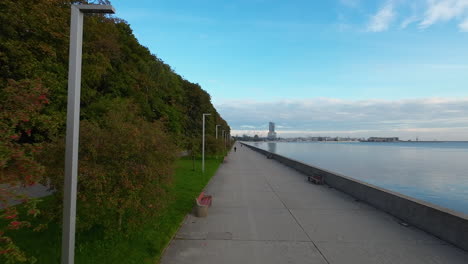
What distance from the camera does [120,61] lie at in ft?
98.3

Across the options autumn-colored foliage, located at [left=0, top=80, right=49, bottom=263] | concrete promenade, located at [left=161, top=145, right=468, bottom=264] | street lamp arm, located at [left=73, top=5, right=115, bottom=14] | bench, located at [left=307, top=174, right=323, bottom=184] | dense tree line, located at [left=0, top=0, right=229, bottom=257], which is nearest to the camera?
autumn-colored foliage, located at [left=0, top=80, right=49, bottom=263]

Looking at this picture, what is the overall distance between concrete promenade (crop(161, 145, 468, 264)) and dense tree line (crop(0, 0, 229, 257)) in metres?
1.70

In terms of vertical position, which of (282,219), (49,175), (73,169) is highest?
(73,169)

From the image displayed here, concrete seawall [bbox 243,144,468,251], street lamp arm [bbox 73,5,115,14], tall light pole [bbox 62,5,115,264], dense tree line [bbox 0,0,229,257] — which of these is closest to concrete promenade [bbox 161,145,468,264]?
concrete seawall [bbox 243,144,468,251]

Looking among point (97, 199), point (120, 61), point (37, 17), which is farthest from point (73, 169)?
point (120, 61)

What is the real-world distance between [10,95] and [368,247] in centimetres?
728

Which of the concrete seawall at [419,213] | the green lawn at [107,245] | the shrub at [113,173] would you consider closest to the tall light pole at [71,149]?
the shrub at [113,173]

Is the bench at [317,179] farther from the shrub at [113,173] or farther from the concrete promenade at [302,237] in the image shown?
the shrub at [113,173]

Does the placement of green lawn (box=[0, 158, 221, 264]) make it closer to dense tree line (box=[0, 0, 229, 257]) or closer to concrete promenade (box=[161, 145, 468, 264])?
concrete promenade (box=[161, 145, 468, 264])

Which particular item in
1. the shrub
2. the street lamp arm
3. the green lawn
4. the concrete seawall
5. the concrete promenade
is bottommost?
the concrete promenade

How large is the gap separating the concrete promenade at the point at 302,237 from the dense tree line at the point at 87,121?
1.70 meters

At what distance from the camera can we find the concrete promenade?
562 cm

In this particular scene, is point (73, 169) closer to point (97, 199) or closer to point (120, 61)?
point (97, 199)

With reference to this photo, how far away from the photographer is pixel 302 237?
674 cm
